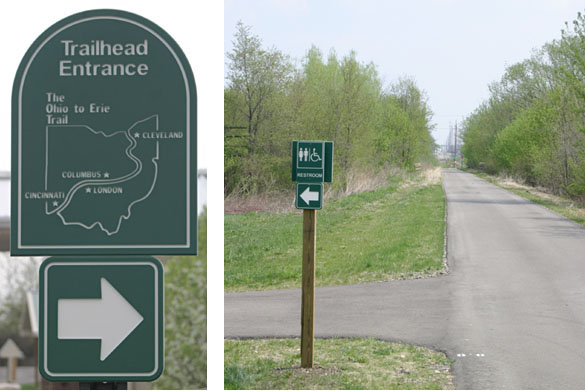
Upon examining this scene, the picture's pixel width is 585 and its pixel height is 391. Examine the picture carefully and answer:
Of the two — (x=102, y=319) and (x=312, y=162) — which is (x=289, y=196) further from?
(x=102, y=319)

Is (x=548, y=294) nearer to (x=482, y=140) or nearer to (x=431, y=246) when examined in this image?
(x=431, y=246)

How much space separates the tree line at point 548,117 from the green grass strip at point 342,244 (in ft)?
20.0

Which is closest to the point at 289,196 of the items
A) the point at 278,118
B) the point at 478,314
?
the point at 278,118

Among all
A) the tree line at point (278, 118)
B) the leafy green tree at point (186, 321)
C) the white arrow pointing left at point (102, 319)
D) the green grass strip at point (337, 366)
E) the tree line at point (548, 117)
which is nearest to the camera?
the white arrow pointing left at point (102, 319)

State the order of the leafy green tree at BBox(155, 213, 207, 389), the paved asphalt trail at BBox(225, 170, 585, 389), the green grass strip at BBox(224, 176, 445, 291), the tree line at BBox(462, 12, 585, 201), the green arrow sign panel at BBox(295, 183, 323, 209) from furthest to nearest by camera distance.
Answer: the tree line at BBox(462, 12, 585, 201) < the green grass strip at BBox(224, 176, 445, 291) < the paved asphalt trail at BBox(225, 170, 585, 389) < the green arrow sign panel at BBox(295, 183, 323, 209) < the leafy green tree at BBox(155, 213, 207, 389)

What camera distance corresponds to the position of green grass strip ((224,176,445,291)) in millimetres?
11812

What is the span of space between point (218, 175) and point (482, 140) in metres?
71.6

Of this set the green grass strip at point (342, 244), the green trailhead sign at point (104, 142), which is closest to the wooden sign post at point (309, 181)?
the green trailhead sign at point (104, 142)

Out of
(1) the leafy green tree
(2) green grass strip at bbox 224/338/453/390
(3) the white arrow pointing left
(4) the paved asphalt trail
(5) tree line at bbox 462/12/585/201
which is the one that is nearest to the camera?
(3) the white arrow pointing left

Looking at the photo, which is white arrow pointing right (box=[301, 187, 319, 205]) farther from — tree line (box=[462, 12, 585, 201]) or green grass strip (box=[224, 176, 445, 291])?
tree line (box=[462, 12, 585, 201])

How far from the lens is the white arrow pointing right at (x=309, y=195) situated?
6223 mm

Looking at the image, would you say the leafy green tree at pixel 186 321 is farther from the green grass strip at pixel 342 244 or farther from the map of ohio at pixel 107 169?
the green grass strip at pixel 342 244

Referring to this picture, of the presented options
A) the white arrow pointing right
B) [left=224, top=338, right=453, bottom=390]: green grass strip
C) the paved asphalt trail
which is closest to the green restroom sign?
the white arrow pointing right

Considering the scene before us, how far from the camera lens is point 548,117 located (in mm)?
31172
